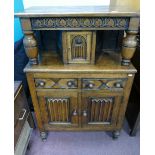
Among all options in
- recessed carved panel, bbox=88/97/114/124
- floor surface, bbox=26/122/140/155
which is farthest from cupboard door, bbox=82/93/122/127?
floor surface, bbox=26/122/140/155

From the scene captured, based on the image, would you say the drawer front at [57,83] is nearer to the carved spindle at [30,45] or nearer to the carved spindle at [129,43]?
the carved spindle at [30,45]

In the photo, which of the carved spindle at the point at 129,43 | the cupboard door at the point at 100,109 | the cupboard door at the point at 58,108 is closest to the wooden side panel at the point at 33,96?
the cupboard door at the point at 58,108

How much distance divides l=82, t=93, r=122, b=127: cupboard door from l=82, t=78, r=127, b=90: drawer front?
0.20 feet

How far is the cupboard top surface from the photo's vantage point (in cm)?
99

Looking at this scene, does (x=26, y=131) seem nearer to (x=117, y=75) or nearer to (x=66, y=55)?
(x=66, y=55)

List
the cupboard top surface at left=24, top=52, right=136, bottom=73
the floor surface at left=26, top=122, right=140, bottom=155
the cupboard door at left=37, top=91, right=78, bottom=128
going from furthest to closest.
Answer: the floor surface at left=26, top=122, right=140, bottom=155
the cupboard door at left=37, top=91, right=78, bottom=128
the cupboard top surface at left=24, top=52, right=136, bottom=73

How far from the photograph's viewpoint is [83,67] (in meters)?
1.02

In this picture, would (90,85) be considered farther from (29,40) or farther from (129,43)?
(29,40)

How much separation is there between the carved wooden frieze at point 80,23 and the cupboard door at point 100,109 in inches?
19.0

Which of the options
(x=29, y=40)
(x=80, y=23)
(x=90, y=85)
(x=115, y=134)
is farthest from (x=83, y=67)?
(x=115, y=134)

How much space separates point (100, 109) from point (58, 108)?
34 cm

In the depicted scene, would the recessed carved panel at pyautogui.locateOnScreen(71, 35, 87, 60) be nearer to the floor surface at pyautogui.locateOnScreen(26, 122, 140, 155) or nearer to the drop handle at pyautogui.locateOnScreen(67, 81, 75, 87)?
the drop handle at pyautogui.locateOnScreen(67, 81, 75, 87)
